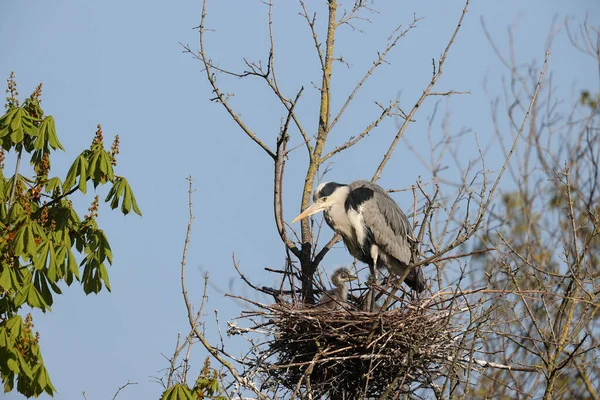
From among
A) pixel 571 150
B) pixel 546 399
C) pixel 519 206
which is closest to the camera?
pixel 546 399

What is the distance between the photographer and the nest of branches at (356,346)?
5.07m

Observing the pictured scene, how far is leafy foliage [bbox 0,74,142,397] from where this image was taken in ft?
17.3

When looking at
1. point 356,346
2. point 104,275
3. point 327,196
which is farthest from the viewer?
A: point 327,196

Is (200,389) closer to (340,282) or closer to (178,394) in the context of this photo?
(178,394)

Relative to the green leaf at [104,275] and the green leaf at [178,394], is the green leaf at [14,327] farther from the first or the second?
the green leaf at [178,394]

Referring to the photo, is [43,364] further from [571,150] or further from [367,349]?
[571,150]

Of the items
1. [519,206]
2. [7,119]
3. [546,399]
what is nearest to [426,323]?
[546,399]

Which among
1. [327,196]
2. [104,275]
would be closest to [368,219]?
[327,196]

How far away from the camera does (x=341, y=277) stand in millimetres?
6344

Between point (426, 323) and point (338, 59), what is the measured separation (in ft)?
6.41

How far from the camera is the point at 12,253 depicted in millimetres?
5312

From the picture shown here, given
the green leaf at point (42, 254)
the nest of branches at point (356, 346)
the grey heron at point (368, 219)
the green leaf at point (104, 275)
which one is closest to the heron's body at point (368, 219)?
the grey heron at point (368, 219)

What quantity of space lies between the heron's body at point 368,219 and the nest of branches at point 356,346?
1.39 metres

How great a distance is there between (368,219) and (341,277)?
1.92ft
